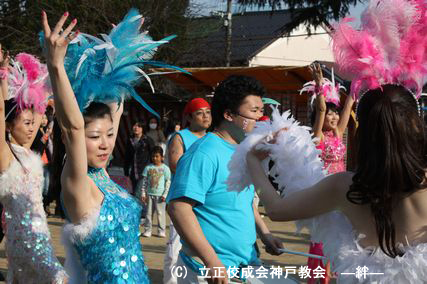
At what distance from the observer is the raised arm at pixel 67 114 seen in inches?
106

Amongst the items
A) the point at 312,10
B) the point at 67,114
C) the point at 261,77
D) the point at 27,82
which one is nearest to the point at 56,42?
the point at 67,114

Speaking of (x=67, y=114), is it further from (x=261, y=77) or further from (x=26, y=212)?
(x=261, y=77)

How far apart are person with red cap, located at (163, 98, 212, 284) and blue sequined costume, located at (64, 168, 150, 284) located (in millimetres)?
2750

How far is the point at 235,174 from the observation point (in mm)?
2953

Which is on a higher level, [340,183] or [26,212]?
[340,183]

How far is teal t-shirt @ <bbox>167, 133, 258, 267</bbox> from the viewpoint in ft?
11.8

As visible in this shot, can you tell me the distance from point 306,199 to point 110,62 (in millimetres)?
1299

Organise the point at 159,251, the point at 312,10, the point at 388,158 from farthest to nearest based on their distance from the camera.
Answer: the point at 312,10 < the point at 159,251 < the point at 388,158

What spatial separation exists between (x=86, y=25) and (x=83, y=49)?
19.8m

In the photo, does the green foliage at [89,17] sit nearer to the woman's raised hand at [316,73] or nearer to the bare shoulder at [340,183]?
the woman's raised hand at [316,73]

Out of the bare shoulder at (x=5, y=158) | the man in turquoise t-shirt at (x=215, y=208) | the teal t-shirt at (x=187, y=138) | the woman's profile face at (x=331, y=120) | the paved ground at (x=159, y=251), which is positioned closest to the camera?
the man in turquoise t-shirt at (x=215, y=208)

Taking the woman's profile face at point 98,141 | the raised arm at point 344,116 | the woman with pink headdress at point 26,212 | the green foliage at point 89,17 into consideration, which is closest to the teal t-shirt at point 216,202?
the woman's profile face at point 98,141

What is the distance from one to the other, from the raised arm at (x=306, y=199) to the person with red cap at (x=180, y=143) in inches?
134

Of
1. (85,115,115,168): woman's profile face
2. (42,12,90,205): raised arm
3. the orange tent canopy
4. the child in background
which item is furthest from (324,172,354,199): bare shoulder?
the orange tent canopy
